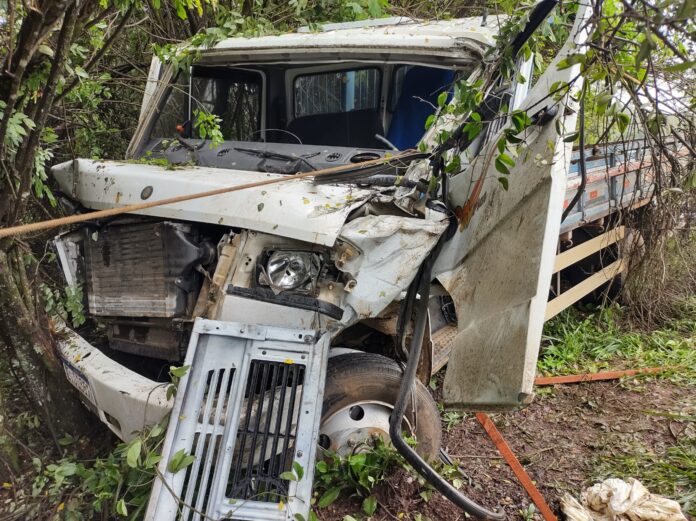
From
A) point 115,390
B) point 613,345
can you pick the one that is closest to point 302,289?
point 115,390

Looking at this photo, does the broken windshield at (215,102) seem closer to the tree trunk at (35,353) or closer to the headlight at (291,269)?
the tree trunk at (35,353)

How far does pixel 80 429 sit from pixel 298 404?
144 centimetres

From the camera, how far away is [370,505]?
2.42m

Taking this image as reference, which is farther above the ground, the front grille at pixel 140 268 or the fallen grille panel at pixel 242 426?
the front grille at pixel 140 268

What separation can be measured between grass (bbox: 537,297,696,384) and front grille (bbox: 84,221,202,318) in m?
2.90

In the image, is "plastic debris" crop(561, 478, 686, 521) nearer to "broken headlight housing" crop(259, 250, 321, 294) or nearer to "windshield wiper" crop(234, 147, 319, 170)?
"broken headlight housing" crop(259, 250, 321, 294)

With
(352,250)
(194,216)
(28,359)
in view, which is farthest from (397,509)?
(28,359)

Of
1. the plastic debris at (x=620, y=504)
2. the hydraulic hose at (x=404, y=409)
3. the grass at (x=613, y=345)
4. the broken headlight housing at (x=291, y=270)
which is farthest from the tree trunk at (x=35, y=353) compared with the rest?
the grass at (x=613, y=345)

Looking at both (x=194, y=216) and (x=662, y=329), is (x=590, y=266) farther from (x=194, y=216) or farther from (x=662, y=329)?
(x=194, y=216)

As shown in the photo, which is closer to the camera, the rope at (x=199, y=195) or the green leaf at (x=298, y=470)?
the rope at (x=199, y=195)

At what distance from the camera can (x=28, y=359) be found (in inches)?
107

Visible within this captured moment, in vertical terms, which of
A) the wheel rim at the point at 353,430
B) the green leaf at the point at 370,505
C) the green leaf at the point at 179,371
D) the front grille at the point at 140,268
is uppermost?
the front grille at the point at 140,268

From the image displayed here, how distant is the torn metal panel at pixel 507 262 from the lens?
1.80 meters

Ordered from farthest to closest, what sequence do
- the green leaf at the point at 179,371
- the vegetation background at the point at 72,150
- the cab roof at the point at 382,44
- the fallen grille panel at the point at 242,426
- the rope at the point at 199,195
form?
the cab roof at the point at 382,44, the green leaf at the point at 179,371, the fallen grille panel at the point at 242,426, the rope at the point at 199,195, the vegetation background at the point at 72,150
